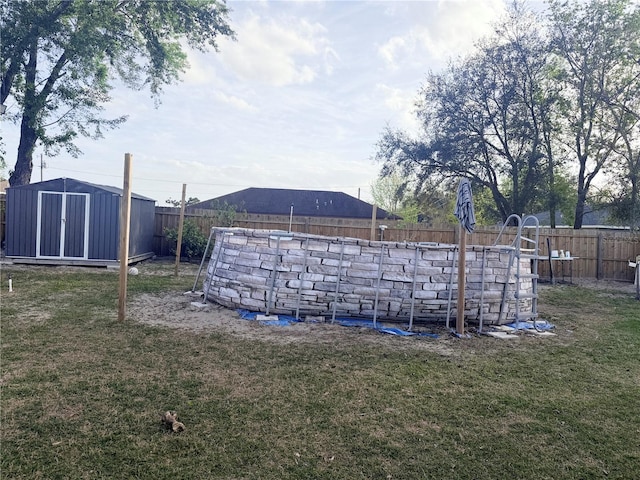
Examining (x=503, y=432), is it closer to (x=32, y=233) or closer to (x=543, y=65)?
(x=32, y=233)

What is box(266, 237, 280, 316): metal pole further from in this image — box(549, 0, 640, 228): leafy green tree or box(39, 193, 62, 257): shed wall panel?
box(549, 0, 640, 228): leafy green tree

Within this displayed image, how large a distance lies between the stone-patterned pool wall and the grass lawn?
685 mm

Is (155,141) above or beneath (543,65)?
beneath

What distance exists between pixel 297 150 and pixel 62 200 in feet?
26.1

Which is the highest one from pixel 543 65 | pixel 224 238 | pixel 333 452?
pixel 543 65

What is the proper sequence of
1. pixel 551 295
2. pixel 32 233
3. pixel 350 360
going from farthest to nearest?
pixel 32 233 → pixel 551 295 → pixel 350 360

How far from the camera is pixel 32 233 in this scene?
30.6 feet

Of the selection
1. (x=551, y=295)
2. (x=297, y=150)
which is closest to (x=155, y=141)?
(x=297, y=150)

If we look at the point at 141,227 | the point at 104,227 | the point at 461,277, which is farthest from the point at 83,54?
the point at 461,277

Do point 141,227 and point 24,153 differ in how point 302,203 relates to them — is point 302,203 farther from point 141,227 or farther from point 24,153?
point 24,153

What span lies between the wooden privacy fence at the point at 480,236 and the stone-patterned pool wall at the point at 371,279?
5.77m

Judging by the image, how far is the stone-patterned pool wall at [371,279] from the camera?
539 cm

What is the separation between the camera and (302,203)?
76.6ft

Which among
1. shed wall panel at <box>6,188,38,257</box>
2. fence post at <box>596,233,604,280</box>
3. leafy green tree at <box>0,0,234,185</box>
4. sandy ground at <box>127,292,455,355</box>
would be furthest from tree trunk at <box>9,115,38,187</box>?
fence post at <box>596,233,604,280</box>
